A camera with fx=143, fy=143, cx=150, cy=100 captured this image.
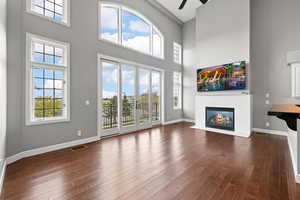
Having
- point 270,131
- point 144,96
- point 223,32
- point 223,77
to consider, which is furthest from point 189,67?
point 270,131

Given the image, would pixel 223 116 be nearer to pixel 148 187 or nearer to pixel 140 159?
pixel 140 159

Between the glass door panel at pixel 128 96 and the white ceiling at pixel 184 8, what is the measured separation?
132 inches

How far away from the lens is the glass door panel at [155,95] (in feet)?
20.6

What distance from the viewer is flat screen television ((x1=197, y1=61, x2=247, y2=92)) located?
15.8 ft

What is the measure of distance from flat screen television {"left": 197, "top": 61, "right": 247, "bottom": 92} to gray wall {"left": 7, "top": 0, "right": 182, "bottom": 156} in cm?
264

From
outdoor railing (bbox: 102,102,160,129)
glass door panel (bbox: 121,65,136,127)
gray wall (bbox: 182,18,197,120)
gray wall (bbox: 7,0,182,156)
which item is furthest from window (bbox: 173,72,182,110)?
glass door panel (bbox: 121,65,136,127)

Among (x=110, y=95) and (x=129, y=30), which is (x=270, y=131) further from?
(x=129, y=30)

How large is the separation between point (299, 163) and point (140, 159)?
98.4 inches

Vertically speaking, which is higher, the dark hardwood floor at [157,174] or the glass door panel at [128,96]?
the glass door panel at [128,96]

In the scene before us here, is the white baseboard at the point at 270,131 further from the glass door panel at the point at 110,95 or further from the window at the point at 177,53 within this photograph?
the glass door panel at the point at 110,95

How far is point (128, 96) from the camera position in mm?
5254

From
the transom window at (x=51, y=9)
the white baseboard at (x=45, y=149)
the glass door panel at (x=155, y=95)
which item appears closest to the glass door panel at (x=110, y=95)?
the white baseboard at (x=45, y=149)

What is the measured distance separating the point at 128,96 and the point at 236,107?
3.79 meters

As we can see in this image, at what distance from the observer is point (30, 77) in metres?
3.12
